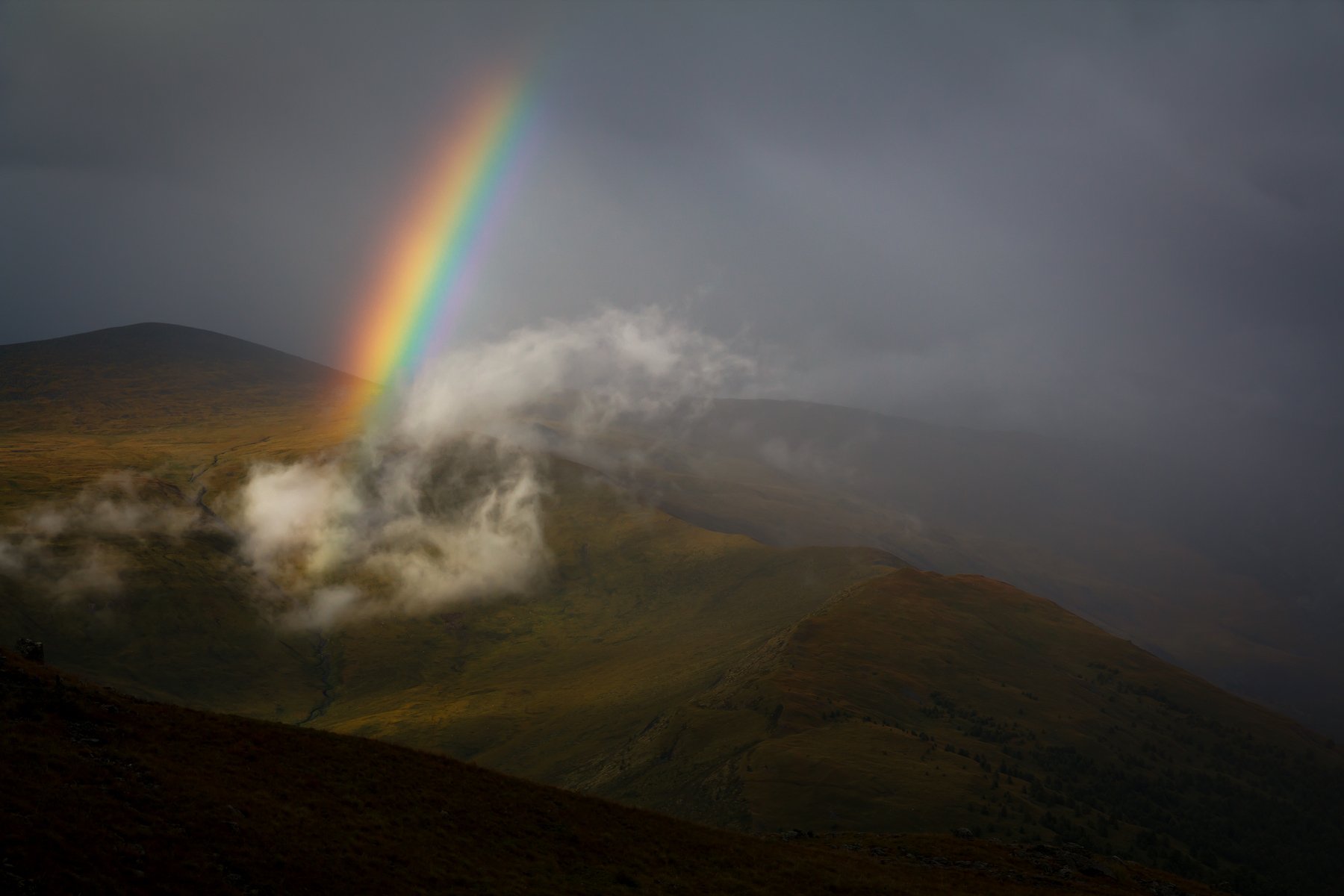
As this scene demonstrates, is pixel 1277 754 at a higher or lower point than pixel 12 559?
lower

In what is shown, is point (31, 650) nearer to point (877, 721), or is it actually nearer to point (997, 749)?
point (877, 721)

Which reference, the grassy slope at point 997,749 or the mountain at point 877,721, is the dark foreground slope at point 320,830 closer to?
the mountain at point 877,721

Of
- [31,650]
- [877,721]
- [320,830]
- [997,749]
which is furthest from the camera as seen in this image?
[877,721]

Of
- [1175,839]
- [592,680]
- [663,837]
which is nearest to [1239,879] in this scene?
[1175,839]

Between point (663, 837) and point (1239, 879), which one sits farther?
point (1239, 879)

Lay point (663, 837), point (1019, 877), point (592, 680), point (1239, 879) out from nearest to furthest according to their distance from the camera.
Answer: point (663, 837) < point (1019, 877) < point (1239, 879) < point (592, 680)

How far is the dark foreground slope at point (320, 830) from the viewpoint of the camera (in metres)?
27.6

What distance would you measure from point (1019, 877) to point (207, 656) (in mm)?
204167

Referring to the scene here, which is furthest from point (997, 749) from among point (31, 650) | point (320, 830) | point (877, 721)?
point (31, 650)

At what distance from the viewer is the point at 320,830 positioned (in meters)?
34.5

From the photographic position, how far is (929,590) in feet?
602

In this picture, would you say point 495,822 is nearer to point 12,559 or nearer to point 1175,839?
point 1175,839

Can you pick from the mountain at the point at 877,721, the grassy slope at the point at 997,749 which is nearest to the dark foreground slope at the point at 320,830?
the mountain at the point at 877,721

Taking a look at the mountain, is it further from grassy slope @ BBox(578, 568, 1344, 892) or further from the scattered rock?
the scattered rock
